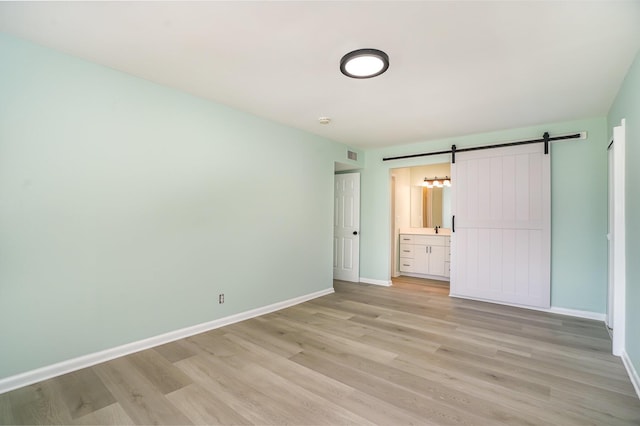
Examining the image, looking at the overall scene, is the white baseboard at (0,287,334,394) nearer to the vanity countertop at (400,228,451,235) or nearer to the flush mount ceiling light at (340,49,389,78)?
the flush mount ceiling light at (340,49,389,78)

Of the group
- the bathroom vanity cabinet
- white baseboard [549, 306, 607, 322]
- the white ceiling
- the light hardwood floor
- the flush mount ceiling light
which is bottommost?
the light hardwood floor

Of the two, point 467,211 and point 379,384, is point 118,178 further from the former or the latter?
point 467,211

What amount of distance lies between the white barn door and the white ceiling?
0.99 m

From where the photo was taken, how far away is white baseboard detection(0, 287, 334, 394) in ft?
7.07

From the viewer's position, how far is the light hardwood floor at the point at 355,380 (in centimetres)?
188

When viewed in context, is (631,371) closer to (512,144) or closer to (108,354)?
(512,144)

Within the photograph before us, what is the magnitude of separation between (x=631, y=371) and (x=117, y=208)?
422 centimetres

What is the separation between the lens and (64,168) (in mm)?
2373

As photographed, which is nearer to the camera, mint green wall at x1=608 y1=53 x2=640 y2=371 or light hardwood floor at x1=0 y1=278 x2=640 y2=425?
light hardwood floor at x1=0 y1=278 x2=640 y2=425

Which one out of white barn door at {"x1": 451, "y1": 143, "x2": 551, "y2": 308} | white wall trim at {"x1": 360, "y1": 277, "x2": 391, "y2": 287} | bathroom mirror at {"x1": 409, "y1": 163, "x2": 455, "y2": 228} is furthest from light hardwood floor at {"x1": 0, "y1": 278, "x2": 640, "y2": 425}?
bathroom mirror at {"x1": 409, "y1": 163, "x2": 455, "y2": 228}

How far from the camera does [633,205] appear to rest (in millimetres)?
2340

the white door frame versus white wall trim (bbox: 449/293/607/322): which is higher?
the white door frame

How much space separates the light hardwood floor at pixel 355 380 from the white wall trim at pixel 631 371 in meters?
0.05

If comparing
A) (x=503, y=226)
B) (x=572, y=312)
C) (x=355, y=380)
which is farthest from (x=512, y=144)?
(x=355, y=380)
